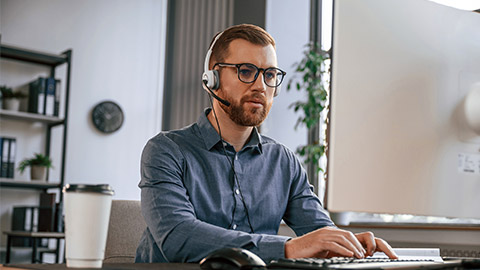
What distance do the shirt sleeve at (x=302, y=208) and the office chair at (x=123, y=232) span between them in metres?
0.44

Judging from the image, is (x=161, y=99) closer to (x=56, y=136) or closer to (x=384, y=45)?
(x=56, y=136)

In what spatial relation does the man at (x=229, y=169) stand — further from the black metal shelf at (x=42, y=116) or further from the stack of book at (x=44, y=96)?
the stack of book at (x=44, y=96)

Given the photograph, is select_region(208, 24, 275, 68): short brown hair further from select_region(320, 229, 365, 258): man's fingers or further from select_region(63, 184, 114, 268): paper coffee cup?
select_region(63, 184, 114, 268): paper coffee cup

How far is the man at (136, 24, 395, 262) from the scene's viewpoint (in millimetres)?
1263

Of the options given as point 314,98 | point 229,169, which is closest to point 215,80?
point 229,169

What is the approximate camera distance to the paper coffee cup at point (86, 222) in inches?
31.5

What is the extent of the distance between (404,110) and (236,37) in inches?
26.8

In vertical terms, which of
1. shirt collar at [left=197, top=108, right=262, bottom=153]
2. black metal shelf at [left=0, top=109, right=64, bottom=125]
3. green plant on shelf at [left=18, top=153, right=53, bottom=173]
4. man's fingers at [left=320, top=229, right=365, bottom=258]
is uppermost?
black metal shelf at [left=0, top=109, right=64, bottom=125]

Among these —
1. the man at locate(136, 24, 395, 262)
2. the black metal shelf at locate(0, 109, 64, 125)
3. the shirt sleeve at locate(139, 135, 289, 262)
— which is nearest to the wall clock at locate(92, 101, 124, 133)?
the black metal shelf at locate(0, 109, 64, 125)

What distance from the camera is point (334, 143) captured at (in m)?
0.82

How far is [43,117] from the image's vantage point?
13.9 ft

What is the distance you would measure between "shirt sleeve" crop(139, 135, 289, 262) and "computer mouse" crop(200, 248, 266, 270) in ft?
0.73

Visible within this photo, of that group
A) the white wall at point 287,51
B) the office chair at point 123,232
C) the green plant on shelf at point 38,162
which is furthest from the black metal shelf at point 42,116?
the office chair at point 123,232

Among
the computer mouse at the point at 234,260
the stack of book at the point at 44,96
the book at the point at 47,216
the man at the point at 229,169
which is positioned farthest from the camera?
the stack of book at the point at 44,96
